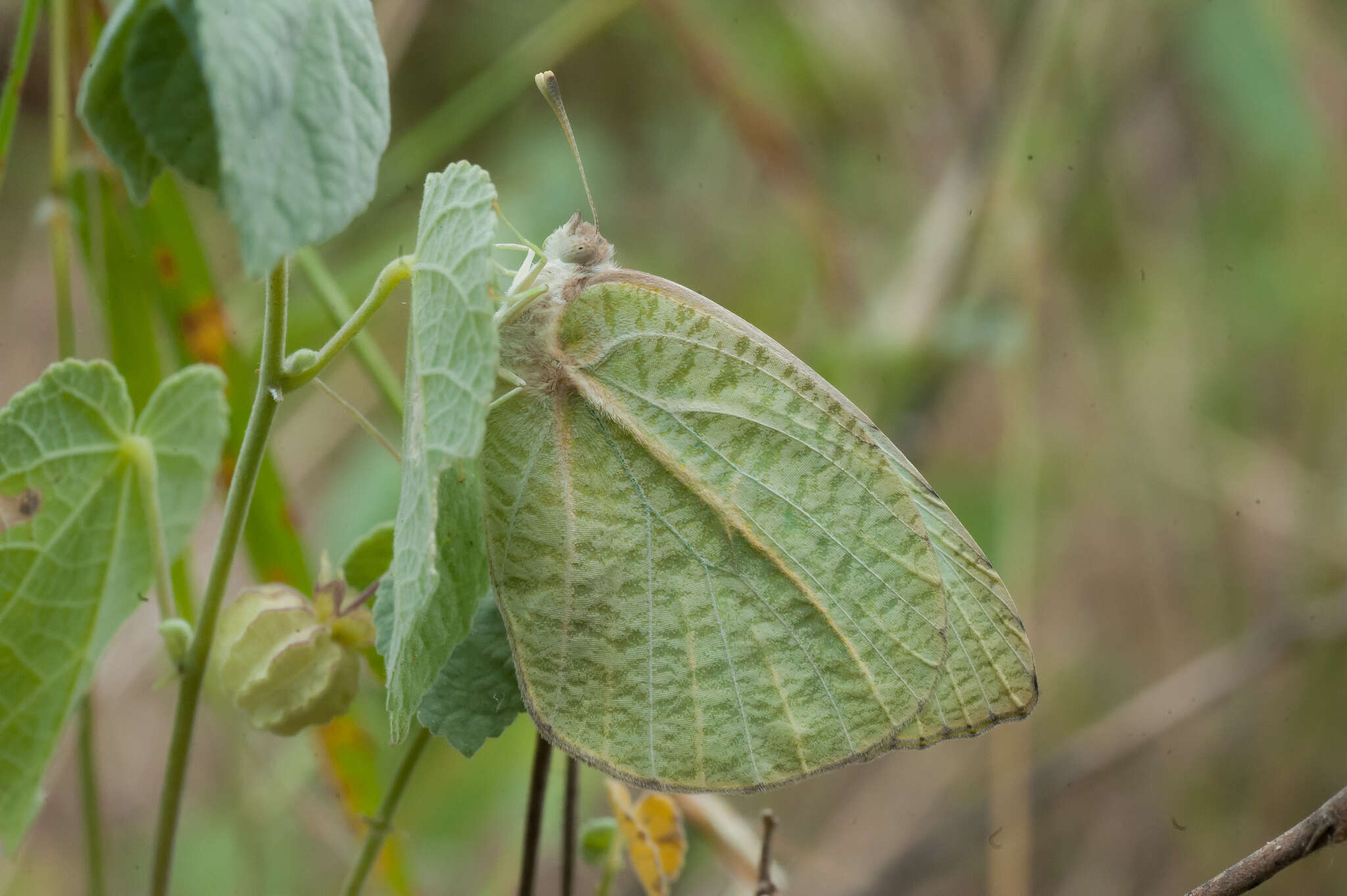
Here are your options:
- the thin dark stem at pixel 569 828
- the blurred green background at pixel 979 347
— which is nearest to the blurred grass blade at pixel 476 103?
the blurred green background at pixel 979 347

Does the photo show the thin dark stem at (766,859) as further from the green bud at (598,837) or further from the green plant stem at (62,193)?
the green plant stem at (62,193)

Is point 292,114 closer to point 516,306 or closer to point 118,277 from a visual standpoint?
point 516,306

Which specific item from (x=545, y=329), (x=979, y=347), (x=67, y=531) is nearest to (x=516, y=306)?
(x=545, y=329)

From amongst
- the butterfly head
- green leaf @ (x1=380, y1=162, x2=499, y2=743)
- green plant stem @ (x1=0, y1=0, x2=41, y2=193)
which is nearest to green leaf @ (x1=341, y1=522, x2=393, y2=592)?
green leaf @ (x1=380, y1=162, x2=499, y2=743)

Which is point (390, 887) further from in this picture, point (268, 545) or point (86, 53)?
point (86, 53)

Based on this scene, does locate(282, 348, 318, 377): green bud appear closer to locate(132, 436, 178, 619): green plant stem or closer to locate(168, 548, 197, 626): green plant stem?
locate(132, 436, 178, 619): green plant stem

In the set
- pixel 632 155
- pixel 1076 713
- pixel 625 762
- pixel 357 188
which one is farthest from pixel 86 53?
pixel 1076 713
